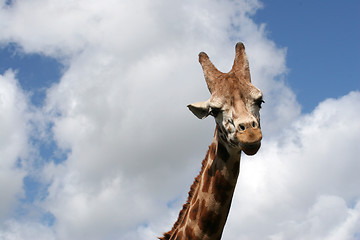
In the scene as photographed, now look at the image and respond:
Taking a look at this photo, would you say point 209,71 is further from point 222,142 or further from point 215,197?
point 215,197

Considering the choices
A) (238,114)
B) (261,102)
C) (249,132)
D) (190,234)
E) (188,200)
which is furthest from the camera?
(188,200)

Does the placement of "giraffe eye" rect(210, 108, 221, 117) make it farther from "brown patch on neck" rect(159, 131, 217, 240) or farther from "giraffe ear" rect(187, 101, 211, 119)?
"brown patch on neck" rect(159, 131, 217, 240)

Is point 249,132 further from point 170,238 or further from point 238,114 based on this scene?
point 170,238

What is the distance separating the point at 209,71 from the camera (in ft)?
25.8

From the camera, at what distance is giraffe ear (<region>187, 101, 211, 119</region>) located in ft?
22.5

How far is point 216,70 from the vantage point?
789cm

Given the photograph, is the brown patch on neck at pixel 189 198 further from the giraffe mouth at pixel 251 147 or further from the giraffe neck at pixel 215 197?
the giraffe mouth at pixel 251 147

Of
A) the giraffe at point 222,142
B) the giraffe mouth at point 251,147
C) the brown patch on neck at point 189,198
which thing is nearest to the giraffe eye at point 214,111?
the giraffe at point 222,142

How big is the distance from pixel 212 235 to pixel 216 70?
3571 millimetres

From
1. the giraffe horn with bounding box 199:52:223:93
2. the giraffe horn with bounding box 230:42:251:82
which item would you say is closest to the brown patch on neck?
the giraffe horn with bounding box 199:52:223:93

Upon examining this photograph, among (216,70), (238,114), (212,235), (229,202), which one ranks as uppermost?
(216,70)

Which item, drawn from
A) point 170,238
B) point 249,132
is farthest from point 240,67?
point 170,238

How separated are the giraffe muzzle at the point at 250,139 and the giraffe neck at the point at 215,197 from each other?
3.60 feet

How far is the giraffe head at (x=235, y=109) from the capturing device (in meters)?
5.80
